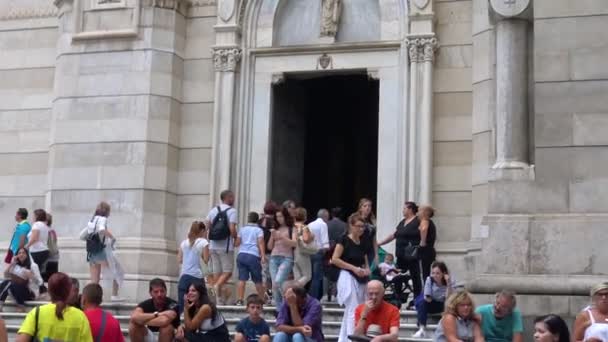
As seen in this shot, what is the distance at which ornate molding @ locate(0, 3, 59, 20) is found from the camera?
70.8 feet

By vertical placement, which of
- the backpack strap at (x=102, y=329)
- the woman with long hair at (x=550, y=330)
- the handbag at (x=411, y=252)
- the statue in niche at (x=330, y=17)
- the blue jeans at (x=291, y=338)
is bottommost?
the blue jeans at (x=291, y=338)

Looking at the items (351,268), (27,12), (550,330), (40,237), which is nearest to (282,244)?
(351,268)

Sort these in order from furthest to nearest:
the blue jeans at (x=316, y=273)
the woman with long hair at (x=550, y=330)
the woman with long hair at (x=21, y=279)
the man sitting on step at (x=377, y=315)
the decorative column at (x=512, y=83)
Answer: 1. the woman with long hair at (x=21, y=279)
2. the blue jeans at (x=316, y=273)
3. the decorative column at (x=512, y=83)
4. the man sitting on step at (x=377, y=315)
5. the woman with long hair at (x=550, y=330)

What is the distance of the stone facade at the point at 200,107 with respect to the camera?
18.5 m

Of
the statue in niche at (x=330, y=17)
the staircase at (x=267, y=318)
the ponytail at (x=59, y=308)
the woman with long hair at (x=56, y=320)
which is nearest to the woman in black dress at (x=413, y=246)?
the staircase at (x=267, y=318)

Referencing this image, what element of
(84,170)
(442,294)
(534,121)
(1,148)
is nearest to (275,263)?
(442,294)

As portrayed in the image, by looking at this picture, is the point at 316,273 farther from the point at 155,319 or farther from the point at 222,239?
the point at 155,319

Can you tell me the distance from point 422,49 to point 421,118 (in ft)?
4.23

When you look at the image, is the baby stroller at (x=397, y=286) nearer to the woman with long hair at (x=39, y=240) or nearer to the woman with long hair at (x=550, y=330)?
the woman with long hair at (x=39, y=240)

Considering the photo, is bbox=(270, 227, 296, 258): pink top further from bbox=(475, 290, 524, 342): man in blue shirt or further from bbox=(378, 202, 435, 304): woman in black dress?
bbox=(475, 290, 524, 342): man in blue shirt

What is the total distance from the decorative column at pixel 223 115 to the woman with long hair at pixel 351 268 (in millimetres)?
5906

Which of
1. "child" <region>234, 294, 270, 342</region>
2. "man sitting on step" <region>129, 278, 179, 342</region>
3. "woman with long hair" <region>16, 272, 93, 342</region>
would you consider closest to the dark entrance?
"child" <region>234, 294, 270, 342</region>

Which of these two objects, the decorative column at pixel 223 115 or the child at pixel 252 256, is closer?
the child at pixel 252 256

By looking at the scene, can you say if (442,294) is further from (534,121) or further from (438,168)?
(438,168)
